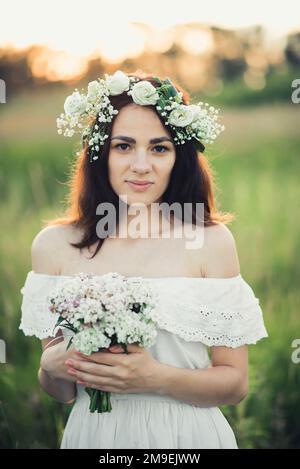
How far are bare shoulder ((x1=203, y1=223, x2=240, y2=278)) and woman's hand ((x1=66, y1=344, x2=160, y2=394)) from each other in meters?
0.42

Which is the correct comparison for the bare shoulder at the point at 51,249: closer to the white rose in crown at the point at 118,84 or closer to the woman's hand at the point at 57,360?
the woman's hand at the point at 57,360

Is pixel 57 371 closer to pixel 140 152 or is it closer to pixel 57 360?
pixel 57 360

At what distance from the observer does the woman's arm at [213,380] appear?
→ 2.46m

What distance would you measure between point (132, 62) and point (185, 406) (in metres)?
2.77

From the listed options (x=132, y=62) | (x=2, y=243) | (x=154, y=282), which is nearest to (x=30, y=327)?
(x=154, y=282)

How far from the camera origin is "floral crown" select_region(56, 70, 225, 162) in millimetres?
2572

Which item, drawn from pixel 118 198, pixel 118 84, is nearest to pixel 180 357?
pixel 118 198

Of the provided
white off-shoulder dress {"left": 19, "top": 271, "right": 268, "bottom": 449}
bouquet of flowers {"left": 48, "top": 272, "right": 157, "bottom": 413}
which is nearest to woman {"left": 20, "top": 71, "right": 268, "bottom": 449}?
white off-shoulder dress {"left": 19, "top": 271, "right": 268, "bottom": 449}

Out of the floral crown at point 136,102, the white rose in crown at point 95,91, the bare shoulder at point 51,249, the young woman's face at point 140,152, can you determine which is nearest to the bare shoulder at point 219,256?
the young woman's face at point 140,152

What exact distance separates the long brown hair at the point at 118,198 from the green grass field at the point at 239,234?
1544mm

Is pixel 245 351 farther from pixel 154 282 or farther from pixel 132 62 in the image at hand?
pixel 132 62

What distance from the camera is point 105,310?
2248 millimetres

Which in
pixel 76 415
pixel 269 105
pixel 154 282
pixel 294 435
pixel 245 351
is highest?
pixel 269 105

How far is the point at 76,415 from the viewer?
263 cm
